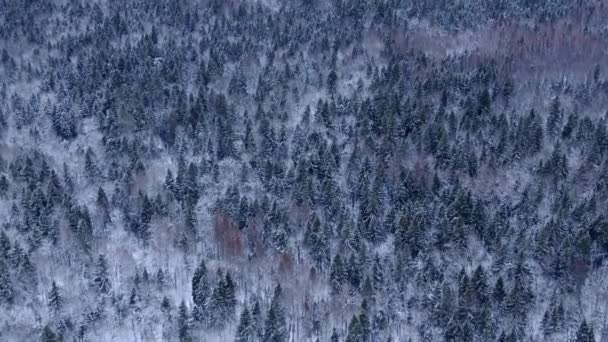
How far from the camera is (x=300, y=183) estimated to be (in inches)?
3583

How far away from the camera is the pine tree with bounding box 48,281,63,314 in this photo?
71188 millimetres

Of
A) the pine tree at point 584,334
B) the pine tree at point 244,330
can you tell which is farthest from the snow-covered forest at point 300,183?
the pine tree at point 584,334

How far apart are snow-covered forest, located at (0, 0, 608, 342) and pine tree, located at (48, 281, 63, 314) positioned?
0.28 metres

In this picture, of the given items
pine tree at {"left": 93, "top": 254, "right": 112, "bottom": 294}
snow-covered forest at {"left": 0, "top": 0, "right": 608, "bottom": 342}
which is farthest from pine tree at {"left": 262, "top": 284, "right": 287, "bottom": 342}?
pine tree at {"left": 93, "top": 254, "right": 112, "bottom": 294}

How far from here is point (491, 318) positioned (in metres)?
70.7

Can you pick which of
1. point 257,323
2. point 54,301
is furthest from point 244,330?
point 54,301

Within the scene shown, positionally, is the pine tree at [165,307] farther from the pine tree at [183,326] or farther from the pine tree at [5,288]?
the pine tree at [5,288]

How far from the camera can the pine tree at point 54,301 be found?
71.2 m

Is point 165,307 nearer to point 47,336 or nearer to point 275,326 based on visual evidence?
point 47,336

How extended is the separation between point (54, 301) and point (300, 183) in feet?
127

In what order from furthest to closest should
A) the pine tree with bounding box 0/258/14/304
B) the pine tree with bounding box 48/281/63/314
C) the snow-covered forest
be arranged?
the pine tree with bounding box 0/258/14/304 < the snow-covered forest < the pine tree with bounding box 48/281/63/314

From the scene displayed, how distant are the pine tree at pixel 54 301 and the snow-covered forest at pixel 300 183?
0.91ft

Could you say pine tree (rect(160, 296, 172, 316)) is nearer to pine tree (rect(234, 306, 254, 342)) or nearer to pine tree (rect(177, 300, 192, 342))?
pine tree (rect(177, 300, 192, 342))

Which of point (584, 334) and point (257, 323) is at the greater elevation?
point (584, 334)
